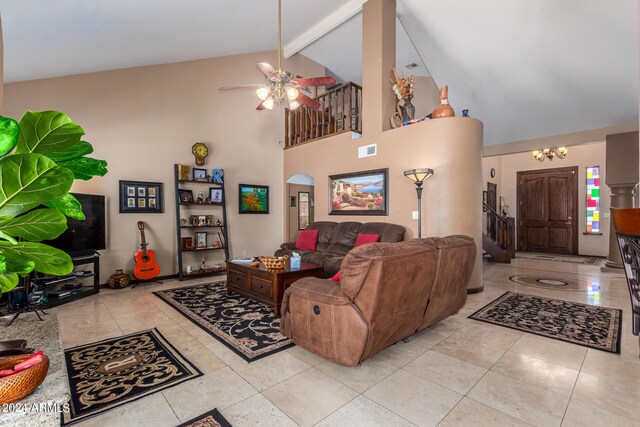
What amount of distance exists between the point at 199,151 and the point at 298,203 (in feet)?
8.88

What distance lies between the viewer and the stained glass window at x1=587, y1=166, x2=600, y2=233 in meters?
7.88

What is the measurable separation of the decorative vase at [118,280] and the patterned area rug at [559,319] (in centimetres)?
497

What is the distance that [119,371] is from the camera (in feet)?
7.30

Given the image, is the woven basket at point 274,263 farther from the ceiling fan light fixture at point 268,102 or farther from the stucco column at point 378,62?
the stucco column at point 378,62

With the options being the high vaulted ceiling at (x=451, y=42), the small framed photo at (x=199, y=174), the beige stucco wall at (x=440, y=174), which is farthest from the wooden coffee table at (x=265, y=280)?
A: the high vaulted ceiling at (x=451, y=42)

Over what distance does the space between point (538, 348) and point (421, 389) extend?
1.37 metres

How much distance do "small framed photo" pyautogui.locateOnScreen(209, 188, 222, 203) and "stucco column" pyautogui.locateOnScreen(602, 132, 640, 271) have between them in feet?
25.2

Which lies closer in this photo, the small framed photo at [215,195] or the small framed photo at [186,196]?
the small framed photo at [186,196]

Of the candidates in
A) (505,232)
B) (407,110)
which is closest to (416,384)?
(407,110)

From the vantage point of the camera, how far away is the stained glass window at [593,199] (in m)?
7.88

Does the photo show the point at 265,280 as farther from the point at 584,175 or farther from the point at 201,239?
the point at 584,175

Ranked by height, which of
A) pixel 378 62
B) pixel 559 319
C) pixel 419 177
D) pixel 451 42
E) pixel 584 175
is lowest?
pixel 559 319

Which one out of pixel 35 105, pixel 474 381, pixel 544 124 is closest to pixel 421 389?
pixel 474 381

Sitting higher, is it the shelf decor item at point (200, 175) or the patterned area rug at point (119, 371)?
the shelf decor item at point (200, 175)
